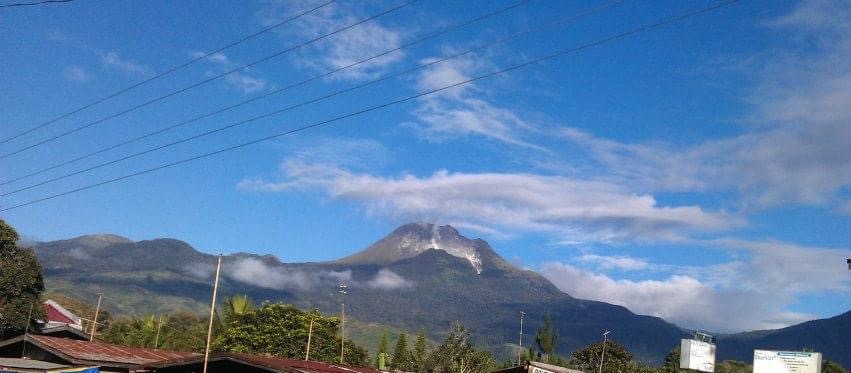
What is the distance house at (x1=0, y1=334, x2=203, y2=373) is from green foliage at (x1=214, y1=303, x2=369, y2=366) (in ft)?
151

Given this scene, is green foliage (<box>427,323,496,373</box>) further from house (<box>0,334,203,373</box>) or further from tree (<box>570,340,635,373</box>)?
house (<box>0,334,203,373</box>)

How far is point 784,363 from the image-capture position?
62062mm

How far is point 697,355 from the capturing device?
223 ft

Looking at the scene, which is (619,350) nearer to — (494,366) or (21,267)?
(494,366)

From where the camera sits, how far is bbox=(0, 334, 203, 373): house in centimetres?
4559

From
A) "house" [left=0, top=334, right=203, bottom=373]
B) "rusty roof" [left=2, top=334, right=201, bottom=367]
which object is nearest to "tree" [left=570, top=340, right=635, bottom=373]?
"rusty roof" [left=2, top=334, right=201, bottom=367]

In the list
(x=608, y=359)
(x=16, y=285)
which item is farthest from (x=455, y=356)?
(x=16, y=285)

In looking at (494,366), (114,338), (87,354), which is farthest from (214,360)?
(494,366)

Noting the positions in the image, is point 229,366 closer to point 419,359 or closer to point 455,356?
point 455,356

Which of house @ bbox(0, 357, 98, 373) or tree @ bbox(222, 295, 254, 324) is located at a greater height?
tree @ bbox(222, 295, 254, 324)

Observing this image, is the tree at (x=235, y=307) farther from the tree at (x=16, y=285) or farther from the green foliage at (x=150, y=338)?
the tree at (x=16, y=285)

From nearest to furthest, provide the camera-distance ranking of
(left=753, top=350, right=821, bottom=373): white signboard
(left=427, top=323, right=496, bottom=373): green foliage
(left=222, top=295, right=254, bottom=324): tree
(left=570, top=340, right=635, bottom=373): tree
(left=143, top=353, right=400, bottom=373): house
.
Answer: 1. (left=143, top=353, right=400, bottom=373): house
2. (left=753, top=350, right=821, bottom=373): white signboard
3. (left=427, top=323, right=496, bottom=373): green foliage
4. (left=222, top=295, right=254, bottom=324): tree
5. (left=570, top=340, right=635, bottom=373): tree

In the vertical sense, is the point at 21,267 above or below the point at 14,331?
above

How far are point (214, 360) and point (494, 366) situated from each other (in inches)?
3098
